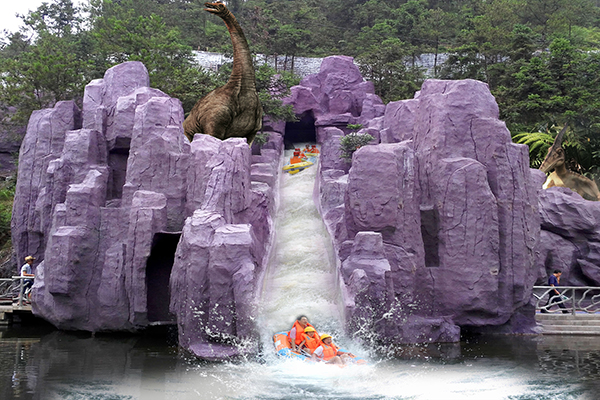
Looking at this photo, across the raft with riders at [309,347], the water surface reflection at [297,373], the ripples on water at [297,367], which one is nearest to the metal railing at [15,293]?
the ripples on water at [297,367]

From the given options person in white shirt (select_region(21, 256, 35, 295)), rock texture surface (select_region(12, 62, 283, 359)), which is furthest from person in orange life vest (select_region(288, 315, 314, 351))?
person in white shirt (select_region(21, 256, 35, 295))

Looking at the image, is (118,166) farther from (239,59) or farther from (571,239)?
(571,239)

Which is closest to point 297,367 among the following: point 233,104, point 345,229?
point 345,229

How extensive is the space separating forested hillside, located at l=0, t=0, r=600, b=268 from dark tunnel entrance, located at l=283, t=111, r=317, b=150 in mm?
1591

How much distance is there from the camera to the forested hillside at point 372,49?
68.1 ft

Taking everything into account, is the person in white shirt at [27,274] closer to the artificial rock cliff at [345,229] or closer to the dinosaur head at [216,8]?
the artificial rock cliff at [345,229]

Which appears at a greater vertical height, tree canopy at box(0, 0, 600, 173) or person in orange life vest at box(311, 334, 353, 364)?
tree canopy at box(0, 0, 600, 173)

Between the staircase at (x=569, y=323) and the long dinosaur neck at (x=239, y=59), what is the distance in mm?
8412

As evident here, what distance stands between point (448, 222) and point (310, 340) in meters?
3.82

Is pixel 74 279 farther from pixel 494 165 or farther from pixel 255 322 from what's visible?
pixel 494 165

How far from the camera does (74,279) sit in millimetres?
12312

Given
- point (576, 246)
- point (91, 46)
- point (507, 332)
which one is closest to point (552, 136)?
point (576, 246)

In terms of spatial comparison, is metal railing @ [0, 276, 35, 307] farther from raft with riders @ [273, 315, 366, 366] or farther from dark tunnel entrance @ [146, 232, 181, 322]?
raft with riders @ [273, 315, 366, 366]

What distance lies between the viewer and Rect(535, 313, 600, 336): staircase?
496 inches
